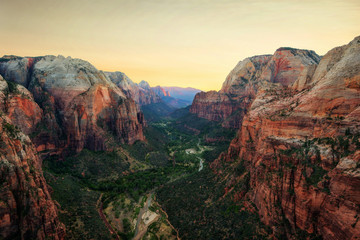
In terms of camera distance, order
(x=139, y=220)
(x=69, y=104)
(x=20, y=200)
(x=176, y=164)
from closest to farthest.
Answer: (x=20, y=200) < (x=139, y=220) < (x=69, y=104) < (x=176, y=164)

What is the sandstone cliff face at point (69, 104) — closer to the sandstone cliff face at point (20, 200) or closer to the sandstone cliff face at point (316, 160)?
the sandstone cliff face at point (20, 200)

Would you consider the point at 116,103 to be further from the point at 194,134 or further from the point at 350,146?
the point at 350,146

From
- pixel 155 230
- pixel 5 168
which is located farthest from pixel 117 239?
pixel 5 168

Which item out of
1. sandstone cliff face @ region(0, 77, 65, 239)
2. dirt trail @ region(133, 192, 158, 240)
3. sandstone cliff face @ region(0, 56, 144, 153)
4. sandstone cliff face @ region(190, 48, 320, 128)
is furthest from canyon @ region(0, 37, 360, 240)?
sandstone cliff face @ region(190, 48, 320, 128)

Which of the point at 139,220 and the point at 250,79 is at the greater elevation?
the point at 250,79

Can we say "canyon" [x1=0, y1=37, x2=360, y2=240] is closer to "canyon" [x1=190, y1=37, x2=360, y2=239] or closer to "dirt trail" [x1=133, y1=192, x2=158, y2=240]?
"canyon" [x1=190, y1=37, x2=360, y2=239]

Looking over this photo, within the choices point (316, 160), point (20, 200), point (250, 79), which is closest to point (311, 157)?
point (316, 160)

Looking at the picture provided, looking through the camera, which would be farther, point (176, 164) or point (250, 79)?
point (250, 79)

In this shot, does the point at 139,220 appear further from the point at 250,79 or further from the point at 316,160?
the point at 250,79
